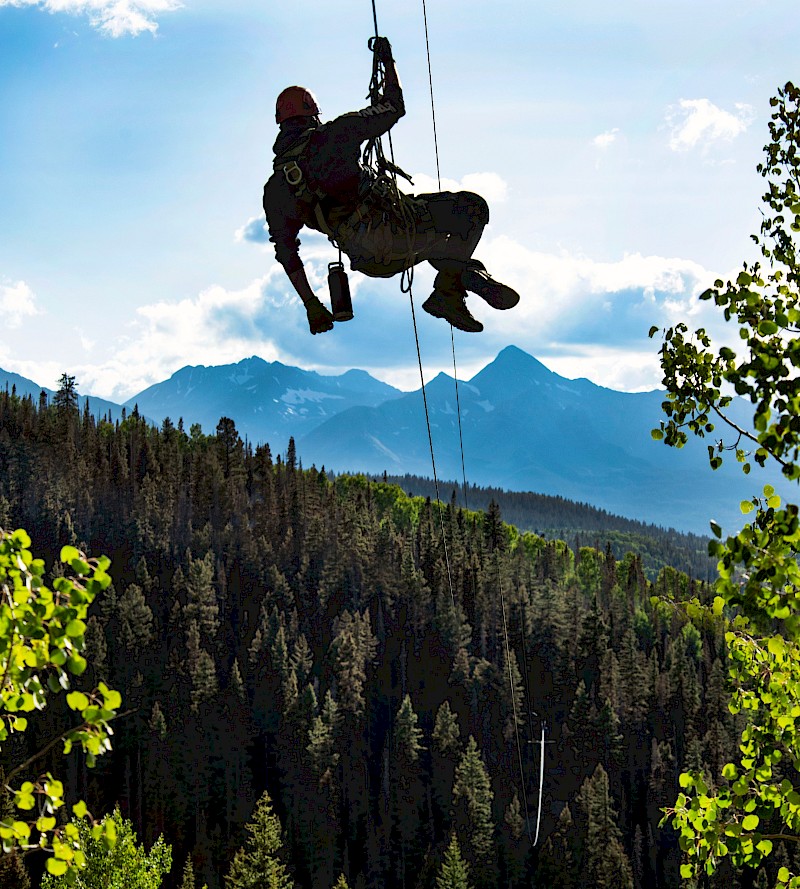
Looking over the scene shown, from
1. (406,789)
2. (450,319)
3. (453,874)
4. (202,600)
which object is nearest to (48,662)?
(450,319)

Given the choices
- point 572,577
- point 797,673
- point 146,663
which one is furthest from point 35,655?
point 572,577

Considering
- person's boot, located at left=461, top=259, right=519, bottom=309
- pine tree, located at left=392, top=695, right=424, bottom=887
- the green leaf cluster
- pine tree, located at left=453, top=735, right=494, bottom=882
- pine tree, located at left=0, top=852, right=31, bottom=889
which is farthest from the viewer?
pine tree, located at left=392, top=695, right=424, bottom=887

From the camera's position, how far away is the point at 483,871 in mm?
76812

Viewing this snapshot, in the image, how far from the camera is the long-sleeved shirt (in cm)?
1048

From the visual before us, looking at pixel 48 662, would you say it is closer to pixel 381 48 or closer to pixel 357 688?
pixel 381 48

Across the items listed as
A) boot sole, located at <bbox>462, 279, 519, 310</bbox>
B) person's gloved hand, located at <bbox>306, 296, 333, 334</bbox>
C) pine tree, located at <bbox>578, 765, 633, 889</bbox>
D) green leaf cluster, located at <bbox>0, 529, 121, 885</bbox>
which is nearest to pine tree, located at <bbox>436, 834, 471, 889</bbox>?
pine tree, located at <bbox>578, 765, 633, 889</bbox>

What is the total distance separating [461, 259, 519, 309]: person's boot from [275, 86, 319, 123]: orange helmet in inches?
105

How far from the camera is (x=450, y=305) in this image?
12.7 meters

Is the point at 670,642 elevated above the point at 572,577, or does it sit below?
below

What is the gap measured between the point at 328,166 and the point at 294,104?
884 mm

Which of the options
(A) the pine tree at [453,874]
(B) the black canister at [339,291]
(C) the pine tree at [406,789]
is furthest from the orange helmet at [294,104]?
(C) the pine tree at [406,789]

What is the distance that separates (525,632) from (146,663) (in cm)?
3943

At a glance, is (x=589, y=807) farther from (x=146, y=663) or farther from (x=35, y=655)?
(x=35, y=655)

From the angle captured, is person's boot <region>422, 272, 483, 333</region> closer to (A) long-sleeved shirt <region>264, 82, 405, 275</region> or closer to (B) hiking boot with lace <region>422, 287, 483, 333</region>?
(B) hiking boot with lace <region>422, 287, 483, 333</region>
